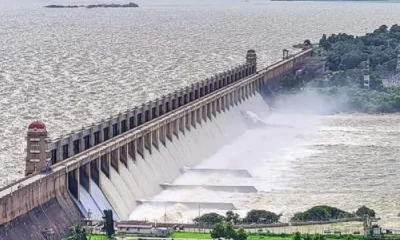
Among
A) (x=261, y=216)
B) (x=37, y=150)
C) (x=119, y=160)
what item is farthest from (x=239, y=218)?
(x=37, y=150)

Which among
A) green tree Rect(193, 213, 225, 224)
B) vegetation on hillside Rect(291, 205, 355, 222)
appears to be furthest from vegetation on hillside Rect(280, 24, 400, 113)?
Result: green tree Rect(193, 213, 225, 224)

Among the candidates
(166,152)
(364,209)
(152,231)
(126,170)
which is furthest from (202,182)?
(152,231)

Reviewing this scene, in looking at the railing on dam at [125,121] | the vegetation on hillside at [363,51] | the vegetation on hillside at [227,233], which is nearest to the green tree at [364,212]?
the vegetation on hillside at [227,233]

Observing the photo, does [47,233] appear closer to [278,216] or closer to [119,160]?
[278,216]

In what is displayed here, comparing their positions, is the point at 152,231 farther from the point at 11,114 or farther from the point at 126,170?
the point at 11,114

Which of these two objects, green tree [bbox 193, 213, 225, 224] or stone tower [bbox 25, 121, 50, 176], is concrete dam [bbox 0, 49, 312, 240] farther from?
green tree [bbox 193, 213, 225, 224]

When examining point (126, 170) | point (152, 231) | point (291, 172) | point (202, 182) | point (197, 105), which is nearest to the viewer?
point (152, 231)

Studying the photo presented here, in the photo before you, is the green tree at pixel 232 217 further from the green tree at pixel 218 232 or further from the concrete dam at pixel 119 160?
the green tree at pixel 218 232
